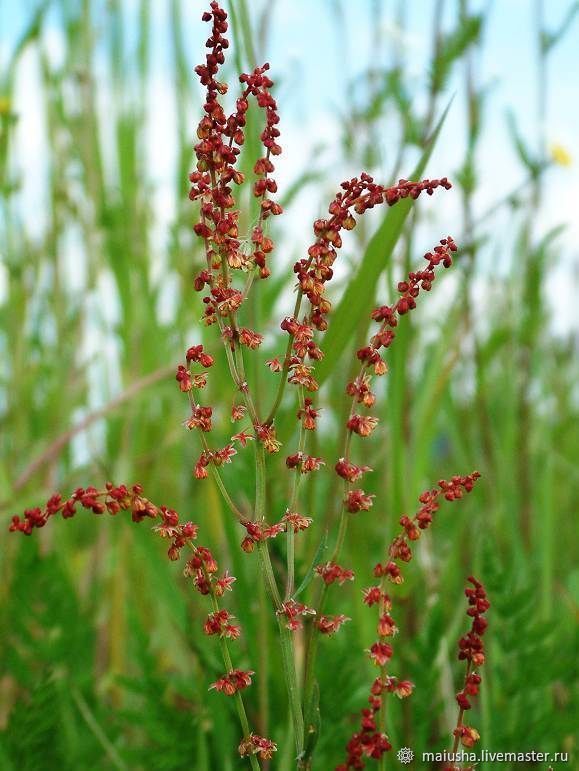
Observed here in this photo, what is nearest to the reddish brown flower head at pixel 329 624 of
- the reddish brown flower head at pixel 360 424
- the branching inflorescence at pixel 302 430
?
the branching inflorescence at pixel 302 430

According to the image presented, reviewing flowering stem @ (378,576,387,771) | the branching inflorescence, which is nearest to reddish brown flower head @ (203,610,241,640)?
the branching inflorescence

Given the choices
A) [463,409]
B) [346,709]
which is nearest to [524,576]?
[346,709]

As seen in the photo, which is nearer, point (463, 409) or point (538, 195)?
point (538, 195)

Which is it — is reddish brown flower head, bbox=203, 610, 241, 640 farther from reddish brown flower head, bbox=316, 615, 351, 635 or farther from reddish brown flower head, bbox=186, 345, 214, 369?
reddish brown flower head, bbox=186, 345, 214, 369

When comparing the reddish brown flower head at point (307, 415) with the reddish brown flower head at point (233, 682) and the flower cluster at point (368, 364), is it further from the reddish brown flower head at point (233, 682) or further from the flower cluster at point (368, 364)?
the reddish brown flower head at point (233, 682)

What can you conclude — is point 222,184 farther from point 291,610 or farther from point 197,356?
point 291,610

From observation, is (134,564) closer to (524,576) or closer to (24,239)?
(24,239)

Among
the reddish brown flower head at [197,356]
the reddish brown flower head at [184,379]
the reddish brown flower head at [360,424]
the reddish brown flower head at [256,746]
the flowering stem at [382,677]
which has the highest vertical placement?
the reddish brown flower head at [197,356]

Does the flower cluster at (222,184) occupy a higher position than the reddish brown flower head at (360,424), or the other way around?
the flower cluster at (222,184)

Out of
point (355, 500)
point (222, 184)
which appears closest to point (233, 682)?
point (355, 500)

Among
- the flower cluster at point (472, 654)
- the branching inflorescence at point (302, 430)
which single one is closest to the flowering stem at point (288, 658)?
the branching inflorescence at point (302, 430)

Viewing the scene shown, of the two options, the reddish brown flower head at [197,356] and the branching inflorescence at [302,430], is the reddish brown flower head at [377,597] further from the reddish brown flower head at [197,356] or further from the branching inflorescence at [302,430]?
the reddish brown flower head at [197,356]
